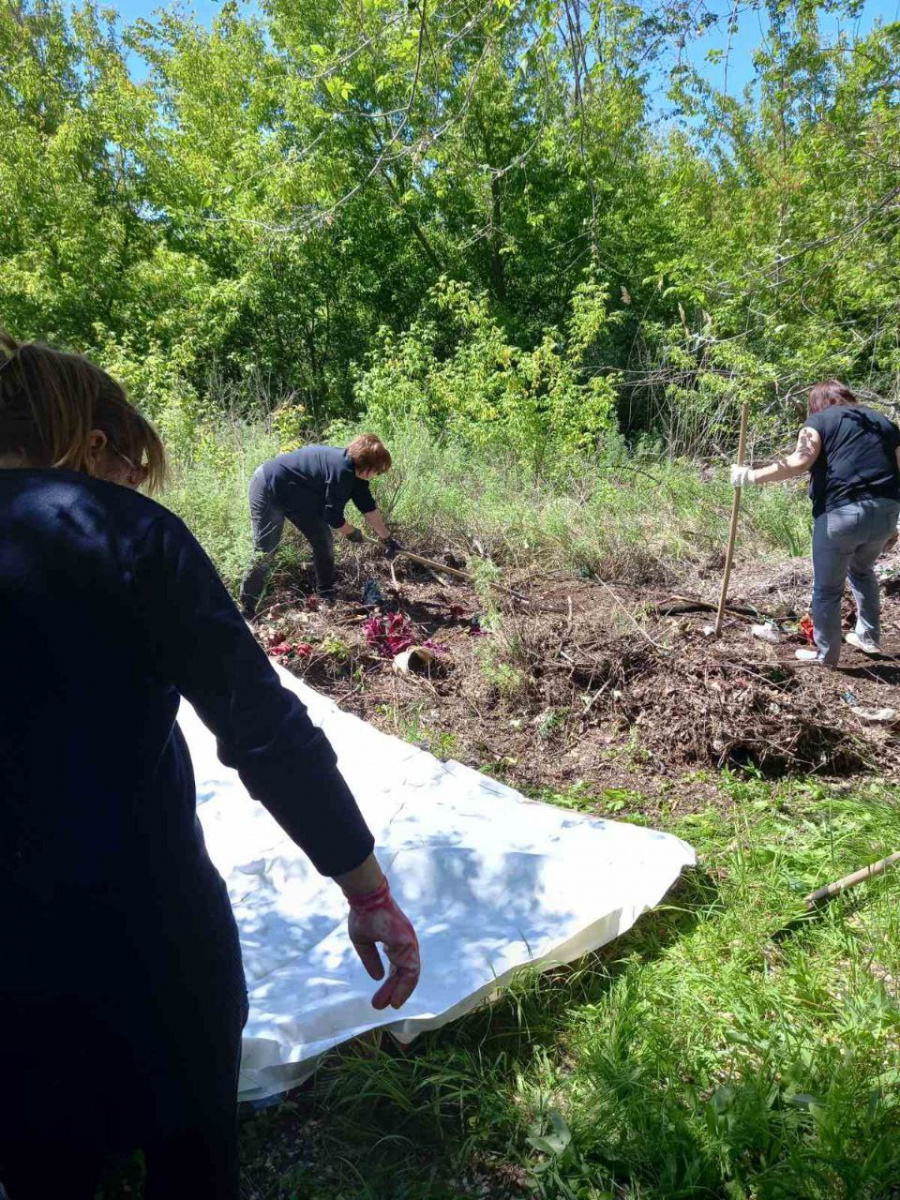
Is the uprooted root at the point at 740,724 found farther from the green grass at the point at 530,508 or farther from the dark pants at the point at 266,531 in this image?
the dark pants at the point at 266,531

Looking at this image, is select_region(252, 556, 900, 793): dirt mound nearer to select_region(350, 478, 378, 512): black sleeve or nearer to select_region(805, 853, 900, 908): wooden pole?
select_region(350, 478, 378, 512): black sleeve

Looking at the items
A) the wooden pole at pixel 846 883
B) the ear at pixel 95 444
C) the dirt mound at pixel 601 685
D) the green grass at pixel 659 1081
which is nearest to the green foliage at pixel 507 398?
the dirt mound at pixel 601 685

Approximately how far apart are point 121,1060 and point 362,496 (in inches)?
194

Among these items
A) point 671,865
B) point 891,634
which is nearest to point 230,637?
point 671,865

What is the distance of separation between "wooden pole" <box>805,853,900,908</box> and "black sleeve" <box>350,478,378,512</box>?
4153 mm

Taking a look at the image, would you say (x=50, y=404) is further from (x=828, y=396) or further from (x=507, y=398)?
(x=507, y=398)

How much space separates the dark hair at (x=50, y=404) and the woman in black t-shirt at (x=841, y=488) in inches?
149

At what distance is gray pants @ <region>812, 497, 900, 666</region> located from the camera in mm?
4176

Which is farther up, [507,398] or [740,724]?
[507,398]

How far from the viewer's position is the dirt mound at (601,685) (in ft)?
11.7

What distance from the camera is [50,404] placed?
43.5 inches

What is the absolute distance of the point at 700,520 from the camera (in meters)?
7.40

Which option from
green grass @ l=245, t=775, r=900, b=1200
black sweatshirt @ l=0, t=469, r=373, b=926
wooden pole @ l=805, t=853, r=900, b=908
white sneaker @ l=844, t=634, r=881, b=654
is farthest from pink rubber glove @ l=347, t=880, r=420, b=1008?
white sneaker @ l=844, t=634, r=881, b=654

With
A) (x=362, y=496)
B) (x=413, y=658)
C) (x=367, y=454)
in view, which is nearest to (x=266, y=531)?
(x=362, y=496)
